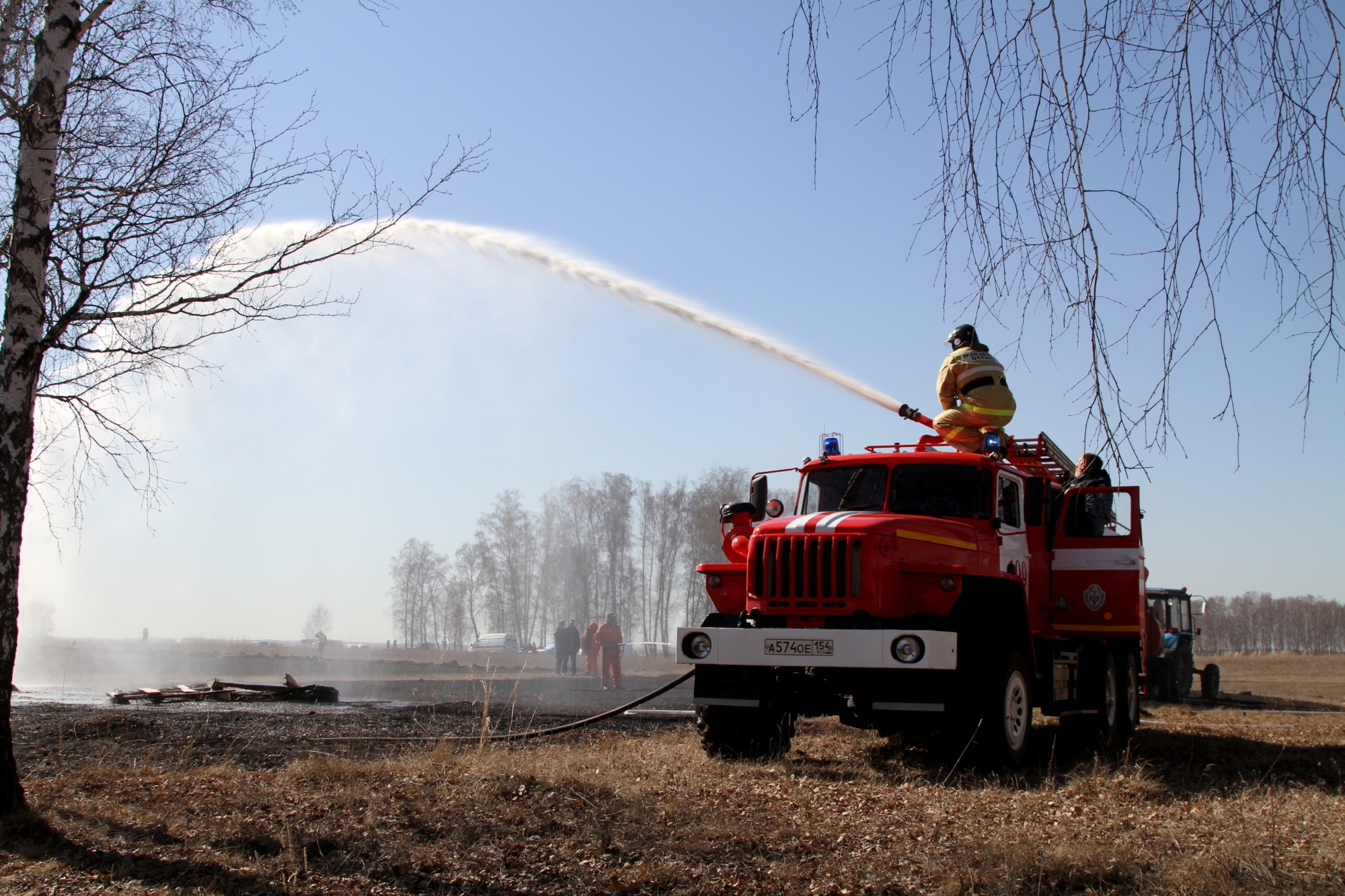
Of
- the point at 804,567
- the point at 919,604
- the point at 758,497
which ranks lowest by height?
the point at 919,604

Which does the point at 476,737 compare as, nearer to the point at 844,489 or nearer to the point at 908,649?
the point at 844,489

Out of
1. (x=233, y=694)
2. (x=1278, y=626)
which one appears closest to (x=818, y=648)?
(x=233, y=694)

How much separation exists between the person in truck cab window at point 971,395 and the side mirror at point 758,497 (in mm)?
2041

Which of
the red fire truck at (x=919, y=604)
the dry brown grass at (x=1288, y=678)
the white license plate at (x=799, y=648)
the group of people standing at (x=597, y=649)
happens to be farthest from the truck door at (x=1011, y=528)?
the dry brown grass at (x=1288, y=678)

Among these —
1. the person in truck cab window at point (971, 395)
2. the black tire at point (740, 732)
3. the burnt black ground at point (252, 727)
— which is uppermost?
the person in truck cab window at point (971, 395)

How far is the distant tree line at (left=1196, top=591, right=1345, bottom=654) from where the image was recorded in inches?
3757

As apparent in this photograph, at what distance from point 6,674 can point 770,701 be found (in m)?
5.10

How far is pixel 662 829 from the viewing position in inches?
210

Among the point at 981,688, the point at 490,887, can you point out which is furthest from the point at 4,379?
the point at 981,688

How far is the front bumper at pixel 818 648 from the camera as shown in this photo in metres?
7.01

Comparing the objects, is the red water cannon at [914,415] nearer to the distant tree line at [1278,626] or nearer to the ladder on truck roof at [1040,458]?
the ladder on truck roof at [1040,458]

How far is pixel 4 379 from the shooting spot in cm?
556

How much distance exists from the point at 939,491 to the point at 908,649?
6.83 ft

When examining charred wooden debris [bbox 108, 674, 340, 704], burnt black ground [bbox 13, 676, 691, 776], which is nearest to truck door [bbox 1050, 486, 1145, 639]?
burnt black ground [bbox 13, 676, 691, 776]
